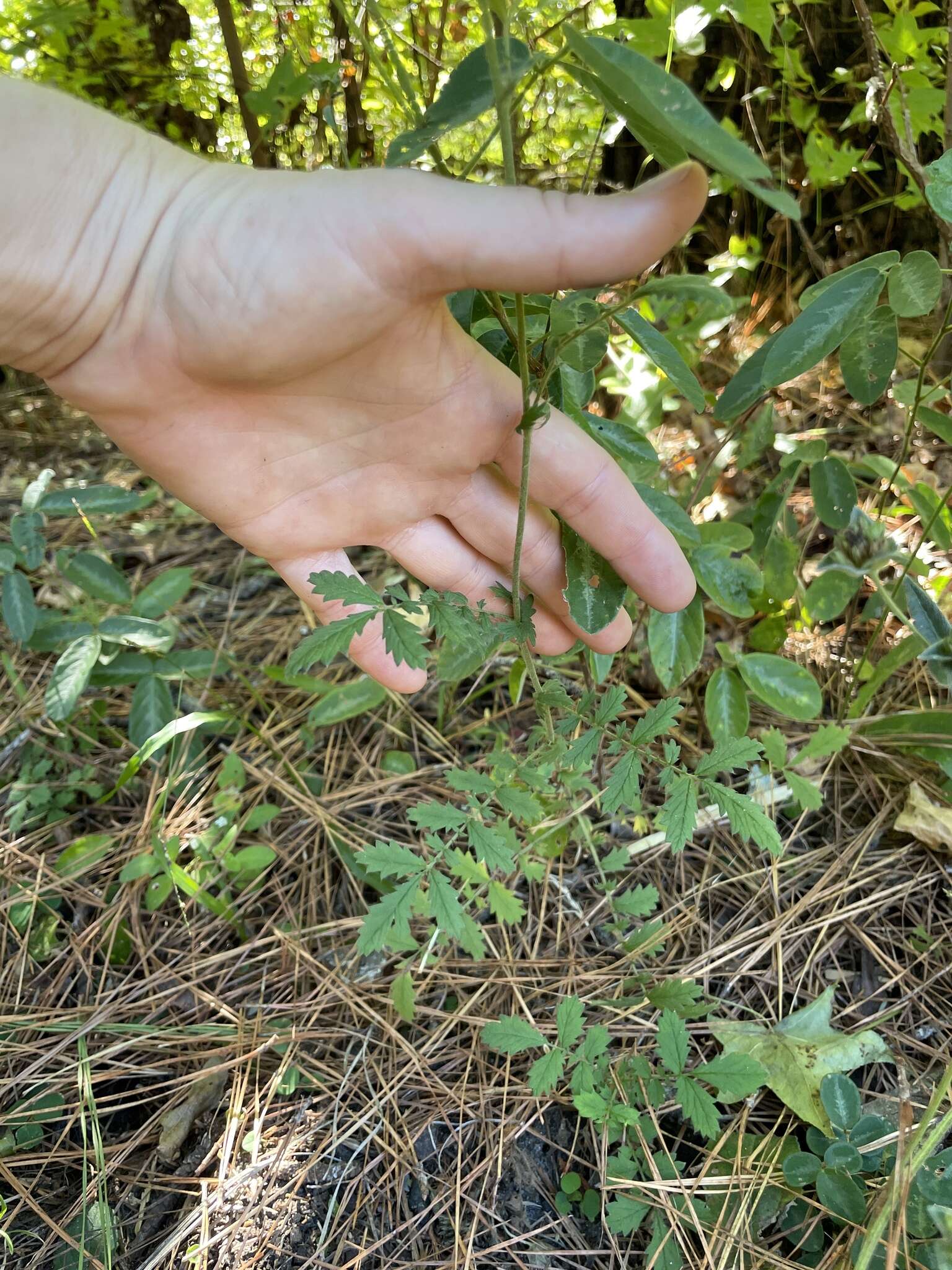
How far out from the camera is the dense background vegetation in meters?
1.15

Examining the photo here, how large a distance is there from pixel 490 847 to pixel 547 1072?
34 cm

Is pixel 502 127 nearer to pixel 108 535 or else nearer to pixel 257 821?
pixel 257 821

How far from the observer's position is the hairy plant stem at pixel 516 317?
77 cm

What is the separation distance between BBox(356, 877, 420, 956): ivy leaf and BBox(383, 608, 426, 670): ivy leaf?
288 millimetres

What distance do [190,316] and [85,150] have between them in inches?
13.3

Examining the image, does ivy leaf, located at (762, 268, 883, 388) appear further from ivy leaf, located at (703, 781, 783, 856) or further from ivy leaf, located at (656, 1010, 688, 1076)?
ivy leaf, located at (656, 1010, 688, 1076)

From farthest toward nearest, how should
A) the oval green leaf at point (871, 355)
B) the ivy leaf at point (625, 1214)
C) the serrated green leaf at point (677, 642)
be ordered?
the serrated green leaf at point (677, 642) < the oval green leaf at point (871, 355) < the ivy leaf at point (625, 1214)

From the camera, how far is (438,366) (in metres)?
1.23

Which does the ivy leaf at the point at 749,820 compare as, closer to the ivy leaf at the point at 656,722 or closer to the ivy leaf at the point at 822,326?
the ivy leaf at the point at 656,722

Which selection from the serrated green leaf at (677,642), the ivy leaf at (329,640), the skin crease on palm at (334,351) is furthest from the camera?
the serrated green leaf at (677,642)

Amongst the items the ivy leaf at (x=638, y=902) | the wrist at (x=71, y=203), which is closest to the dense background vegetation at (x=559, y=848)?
the ivy leaf at (x=638, y=902)

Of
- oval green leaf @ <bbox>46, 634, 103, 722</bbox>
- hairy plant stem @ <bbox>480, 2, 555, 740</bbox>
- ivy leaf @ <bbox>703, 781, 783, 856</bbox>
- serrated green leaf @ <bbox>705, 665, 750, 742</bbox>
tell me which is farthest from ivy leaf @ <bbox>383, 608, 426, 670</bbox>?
oval green leaf @ <bbox>46, 634, 103, 722</bbox>

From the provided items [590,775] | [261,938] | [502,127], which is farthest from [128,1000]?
[502,127]

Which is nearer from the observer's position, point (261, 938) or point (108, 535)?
point (261, 938)
